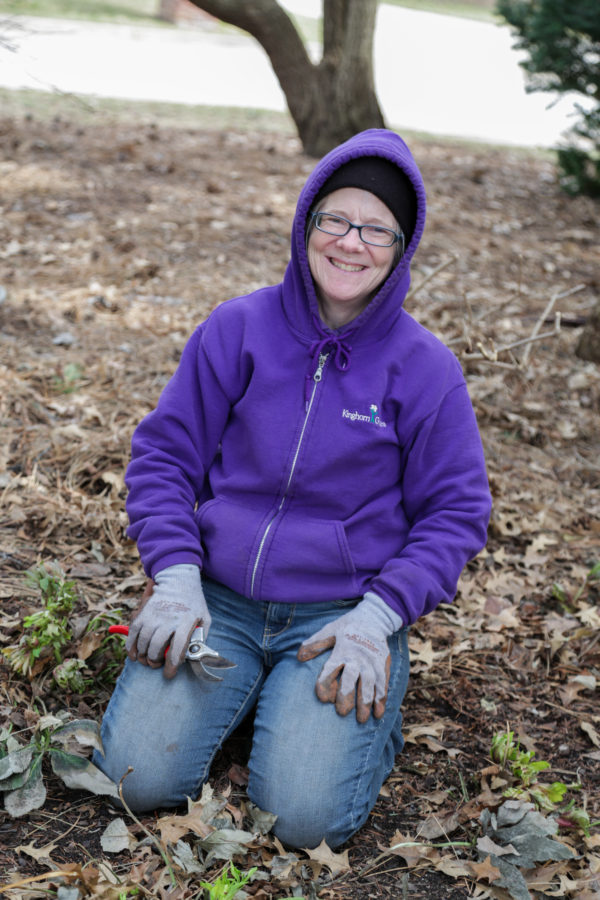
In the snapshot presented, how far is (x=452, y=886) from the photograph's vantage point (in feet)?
7.38

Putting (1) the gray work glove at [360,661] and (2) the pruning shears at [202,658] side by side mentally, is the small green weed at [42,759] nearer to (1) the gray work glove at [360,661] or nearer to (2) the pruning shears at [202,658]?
(2) the pruning shears at [202,658]

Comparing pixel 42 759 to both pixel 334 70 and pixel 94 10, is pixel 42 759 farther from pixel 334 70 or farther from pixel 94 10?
pixel 94 10

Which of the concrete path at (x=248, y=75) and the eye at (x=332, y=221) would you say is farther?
the concrete path at (x=248, y=75)

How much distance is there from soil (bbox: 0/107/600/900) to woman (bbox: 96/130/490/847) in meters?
0.24

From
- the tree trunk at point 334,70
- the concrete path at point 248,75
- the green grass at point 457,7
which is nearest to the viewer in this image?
the tree trunk at point 334,70

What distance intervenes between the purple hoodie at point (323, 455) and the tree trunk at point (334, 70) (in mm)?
6377

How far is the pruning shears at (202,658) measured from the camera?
242 cm

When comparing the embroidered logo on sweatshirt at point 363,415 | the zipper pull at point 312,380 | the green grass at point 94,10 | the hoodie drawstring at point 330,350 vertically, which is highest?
the hoodie drawstring at point 330,350

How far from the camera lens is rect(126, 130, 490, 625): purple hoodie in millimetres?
2486

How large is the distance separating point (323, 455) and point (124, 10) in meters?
24.5

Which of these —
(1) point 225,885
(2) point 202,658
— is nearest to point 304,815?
(1) point 225,885

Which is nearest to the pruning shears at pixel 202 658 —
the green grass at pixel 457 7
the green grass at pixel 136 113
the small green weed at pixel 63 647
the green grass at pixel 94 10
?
the small green weed at pixel 63 647

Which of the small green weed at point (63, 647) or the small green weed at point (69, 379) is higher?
the small green weed at point (63, 647)

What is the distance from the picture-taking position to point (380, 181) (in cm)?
246
